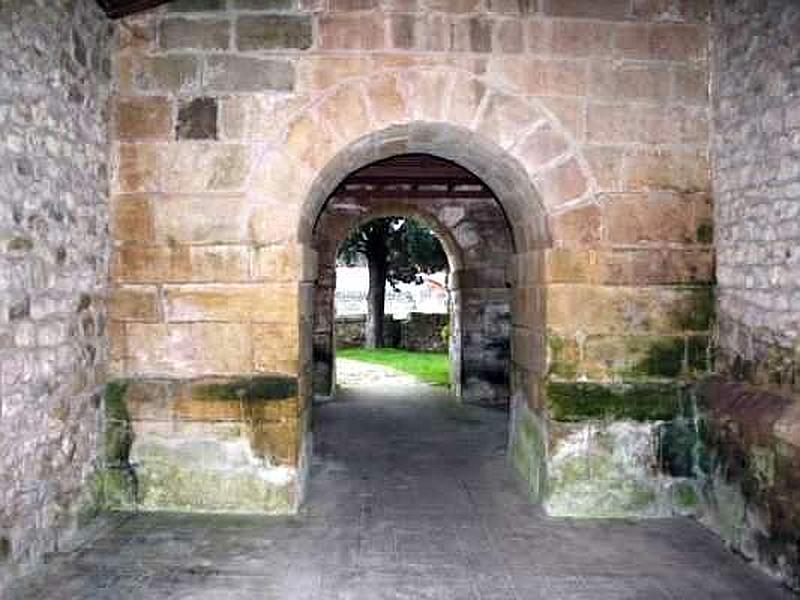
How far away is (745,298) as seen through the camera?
12.5ft

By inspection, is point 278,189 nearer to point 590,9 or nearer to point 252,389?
point 252,389

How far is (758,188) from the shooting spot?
365cm

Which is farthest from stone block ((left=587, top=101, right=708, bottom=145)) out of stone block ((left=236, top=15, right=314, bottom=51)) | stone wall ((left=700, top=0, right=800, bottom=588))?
stone block ((left=236, top=15, right=314, bottom=51))

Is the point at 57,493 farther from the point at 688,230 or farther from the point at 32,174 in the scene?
the point at 688,230

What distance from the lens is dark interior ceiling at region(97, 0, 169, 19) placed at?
12.9 feet

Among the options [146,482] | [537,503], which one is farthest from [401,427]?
[146,482]

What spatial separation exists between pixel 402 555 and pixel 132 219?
254cm

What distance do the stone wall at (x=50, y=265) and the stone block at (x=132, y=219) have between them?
103 millimetres

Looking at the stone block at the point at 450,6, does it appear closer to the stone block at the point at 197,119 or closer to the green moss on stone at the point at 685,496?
the stone block at the point at 197,119

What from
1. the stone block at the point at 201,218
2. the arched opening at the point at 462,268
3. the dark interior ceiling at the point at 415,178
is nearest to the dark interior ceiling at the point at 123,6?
the stone block at the point at 201,218

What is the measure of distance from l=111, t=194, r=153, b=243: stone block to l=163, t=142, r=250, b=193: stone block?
7.8 inches

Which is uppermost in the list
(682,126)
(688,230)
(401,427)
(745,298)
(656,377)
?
(682,126)

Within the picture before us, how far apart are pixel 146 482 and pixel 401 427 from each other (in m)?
3.37

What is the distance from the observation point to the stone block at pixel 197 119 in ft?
13.5
